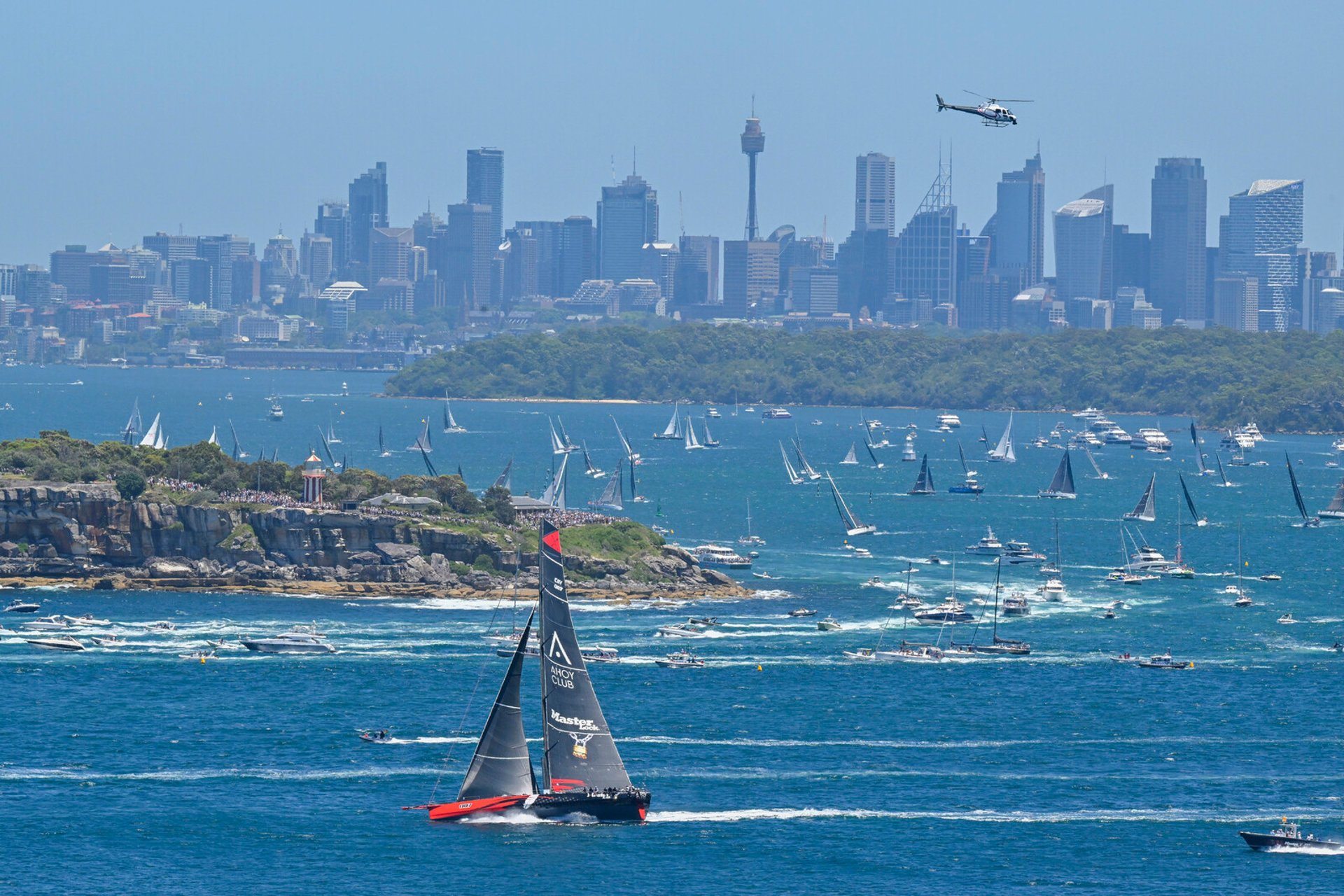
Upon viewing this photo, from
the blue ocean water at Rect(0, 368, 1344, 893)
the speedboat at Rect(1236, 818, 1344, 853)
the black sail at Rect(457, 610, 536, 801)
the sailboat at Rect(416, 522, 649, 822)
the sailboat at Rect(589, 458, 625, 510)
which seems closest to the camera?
the blue ocean water at Rect(0, 368, 1344, 893)

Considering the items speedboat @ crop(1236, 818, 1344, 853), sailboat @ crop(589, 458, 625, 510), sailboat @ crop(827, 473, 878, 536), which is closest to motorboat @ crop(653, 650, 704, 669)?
speedboat @ crop(1236, 818, 1344, 853)

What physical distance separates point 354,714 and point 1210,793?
2950 cm

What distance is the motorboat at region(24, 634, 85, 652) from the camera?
309 feet

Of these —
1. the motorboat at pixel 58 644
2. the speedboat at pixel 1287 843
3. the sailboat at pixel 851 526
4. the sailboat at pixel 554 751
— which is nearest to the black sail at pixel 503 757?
the sailboat at pixel 554 751

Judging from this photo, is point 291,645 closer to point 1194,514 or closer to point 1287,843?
point 1287,843

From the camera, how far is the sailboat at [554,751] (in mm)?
63969

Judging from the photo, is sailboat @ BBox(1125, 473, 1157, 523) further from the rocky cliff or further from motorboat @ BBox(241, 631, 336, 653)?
motorboat @ BBox(241, 631, 336, 653)

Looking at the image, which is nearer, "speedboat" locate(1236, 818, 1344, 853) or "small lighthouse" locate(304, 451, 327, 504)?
"speedboat" locate(1236, 818, 1344, 853)

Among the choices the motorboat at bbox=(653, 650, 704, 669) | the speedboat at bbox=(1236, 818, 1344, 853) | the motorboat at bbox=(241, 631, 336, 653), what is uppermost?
the motorboat at bbox=(241, 631, 336, 653)

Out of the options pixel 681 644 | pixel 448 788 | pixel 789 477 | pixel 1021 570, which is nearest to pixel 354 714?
pixel 448 788

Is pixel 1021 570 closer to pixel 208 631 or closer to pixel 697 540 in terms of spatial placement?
pixel 697 540

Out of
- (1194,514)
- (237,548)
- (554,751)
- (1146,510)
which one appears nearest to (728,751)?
(554,751)

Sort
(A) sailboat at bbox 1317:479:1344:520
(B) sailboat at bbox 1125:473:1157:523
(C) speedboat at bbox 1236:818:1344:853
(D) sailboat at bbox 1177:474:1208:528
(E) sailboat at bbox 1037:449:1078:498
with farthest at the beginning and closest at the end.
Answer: (E) sailboat at bbox 1037:449:1078:498 < (A) sailboat at bbox 1317:479:1344:520 < (B) sailboat at bbox 1125:473:1157:523 < (D) sailboat at bbox 1177:474:1208:528 < (C) speedboat at bbox 1236:818:1344:853

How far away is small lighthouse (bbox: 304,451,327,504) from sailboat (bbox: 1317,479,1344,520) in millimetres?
78069
